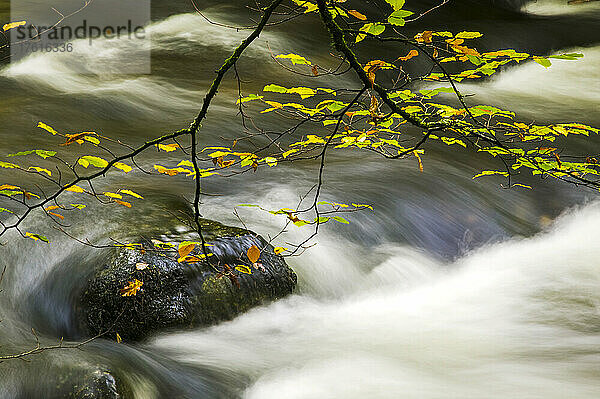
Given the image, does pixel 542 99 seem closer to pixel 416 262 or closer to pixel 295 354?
pixel 416 262

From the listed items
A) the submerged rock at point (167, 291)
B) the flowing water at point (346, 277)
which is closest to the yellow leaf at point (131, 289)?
the submerged rock at point (167, 291)

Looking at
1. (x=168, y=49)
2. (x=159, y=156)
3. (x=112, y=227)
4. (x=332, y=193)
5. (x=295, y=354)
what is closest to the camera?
(x=295, y=354)

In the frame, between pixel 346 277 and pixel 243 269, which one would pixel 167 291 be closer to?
pixel 243 269

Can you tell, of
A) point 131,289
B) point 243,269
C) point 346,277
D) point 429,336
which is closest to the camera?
point 131,289

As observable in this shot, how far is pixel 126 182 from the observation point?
15.9 ft

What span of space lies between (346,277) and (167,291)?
55.3 inches

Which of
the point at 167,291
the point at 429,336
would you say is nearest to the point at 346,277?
the point at 429,336

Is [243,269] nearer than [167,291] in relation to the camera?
No

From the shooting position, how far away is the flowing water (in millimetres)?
3137

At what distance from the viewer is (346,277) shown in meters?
4.41

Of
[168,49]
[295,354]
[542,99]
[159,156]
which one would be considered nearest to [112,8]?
[168,49]

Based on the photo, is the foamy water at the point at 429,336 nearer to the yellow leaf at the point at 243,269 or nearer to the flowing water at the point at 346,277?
the flowing water at the point at 346,277

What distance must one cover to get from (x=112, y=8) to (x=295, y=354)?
714 cm

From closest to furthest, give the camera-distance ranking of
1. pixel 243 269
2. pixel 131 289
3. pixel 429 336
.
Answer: pixel 131 289
pixel 243 269
pixel 429 336
